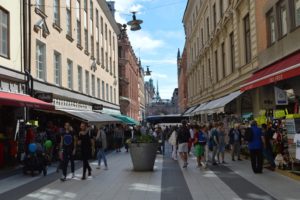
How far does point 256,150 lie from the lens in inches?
568

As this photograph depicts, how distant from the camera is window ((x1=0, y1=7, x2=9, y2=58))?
18.0 metres

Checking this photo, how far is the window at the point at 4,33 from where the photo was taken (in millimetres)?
17969

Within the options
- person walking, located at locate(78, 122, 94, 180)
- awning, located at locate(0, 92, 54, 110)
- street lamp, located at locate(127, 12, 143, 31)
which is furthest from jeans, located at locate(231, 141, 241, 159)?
awning, located at locate(0, 92, 54, 110)

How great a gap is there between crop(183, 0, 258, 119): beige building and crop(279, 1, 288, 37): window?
3.09 meters

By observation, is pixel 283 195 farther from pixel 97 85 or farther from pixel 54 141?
pixel 97 85

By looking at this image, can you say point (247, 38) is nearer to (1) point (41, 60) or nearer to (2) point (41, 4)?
(1) point (41, 60)

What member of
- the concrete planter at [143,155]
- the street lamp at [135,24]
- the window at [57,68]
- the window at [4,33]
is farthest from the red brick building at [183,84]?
the concrete planter at [143,155]

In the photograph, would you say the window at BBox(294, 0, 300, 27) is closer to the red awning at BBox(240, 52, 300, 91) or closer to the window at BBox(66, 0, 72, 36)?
the red awning at BBox(240, 52, 300, 91)

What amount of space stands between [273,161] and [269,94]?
5.50 metres

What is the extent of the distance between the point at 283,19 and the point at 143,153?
24.5ft

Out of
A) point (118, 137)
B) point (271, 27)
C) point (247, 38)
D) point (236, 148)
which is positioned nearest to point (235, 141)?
point (236, 148)

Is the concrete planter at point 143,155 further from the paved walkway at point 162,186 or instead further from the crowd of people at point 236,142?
the crowd of people at point 236,142

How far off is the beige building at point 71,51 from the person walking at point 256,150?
35.2ft

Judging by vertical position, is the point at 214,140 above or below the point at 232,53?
below
